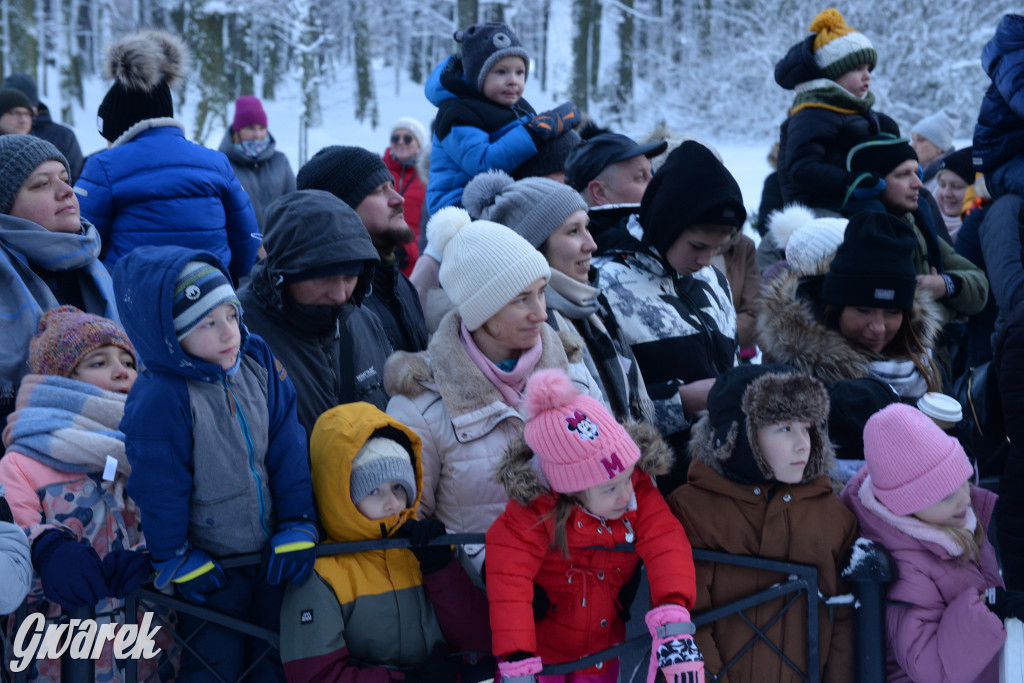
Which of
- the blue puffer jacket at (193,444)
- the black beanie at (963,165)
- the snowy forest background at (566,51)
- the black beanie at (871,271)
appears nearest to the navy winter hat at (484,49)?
the black beanie at (871,271)

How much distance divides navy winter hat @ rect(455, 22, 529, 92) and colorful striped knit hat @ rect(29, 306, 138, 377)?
2.46m

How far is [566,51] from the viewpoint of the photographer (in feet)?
98.7

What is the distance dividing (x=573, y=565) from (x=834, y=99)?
3.35 meters

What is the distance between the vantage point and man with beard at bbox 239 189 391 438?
2887 mm

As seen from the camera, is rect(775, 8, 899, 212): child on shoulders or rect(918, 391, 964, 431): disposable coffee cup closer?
rect(918, 391, 964, 431): disposable coffee cup

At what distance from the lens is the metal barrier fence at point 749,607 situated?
2381 mm

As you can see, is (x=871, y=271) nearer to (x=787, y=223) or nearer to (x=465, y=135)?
(x=787, y=223)

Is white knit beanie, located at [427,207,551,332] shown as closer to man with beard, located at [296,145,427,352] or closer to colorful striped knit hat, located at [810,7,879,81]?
man with beard, located at [296,145,427,352]

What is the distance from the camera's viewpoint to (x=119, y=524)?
259 cm

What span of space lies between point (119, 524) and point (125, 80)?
2476 mm

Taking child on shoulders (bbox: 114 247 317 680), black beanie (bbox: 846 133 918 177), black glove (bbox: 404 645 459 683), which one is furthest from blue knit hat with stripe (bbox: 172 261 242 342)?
black beanie (bbox: 846 133 918 177)

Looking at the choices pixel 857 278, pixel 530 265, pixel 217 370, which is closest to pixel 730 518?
pixel 530 265

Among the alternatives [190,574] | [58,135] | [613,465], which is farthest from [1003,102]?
[58,135]

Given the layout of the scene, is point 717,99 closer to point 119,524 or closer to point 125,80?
point 125,80
